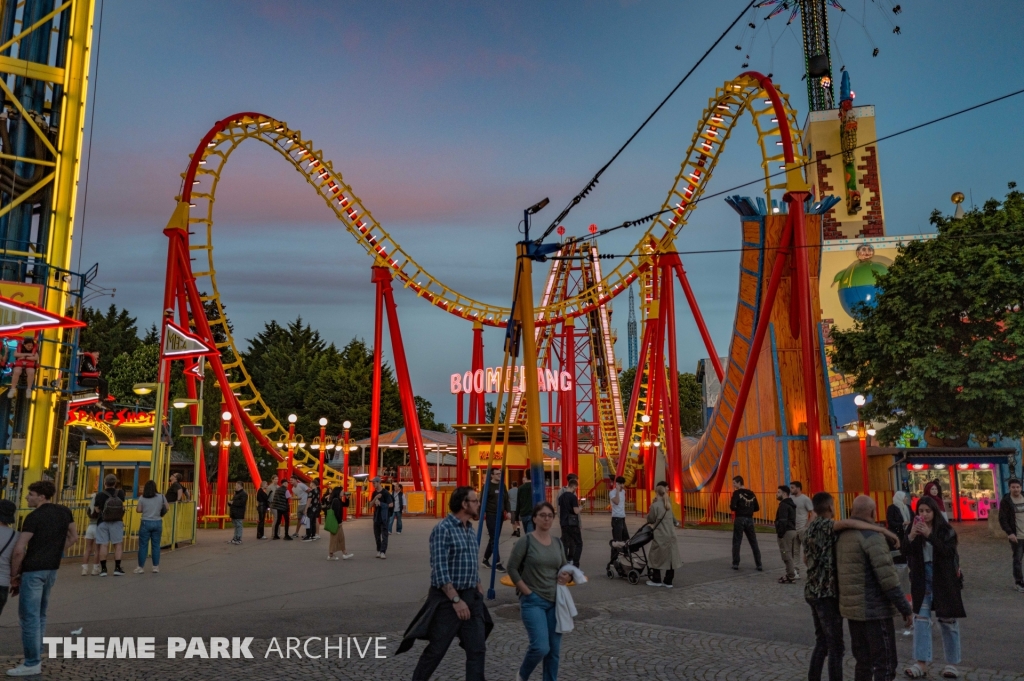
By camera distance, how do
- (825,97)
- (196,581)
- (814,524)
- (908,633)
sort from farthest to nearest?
(825,97) → (196,581) → (908,633) → (814,524)

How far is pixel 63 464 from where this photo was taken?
1609 centimetres

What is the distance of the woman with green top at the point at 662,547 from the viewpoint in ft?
38.5

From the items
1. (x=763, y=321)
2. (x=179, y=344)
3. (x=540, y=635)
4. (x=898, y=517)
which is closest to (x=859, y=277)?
(x=763, y=321)

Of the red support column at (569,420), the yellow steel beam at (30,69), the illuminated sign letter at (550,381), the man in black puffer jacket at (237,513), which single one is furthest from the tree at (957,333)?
the yellow steel beam at (30,69)

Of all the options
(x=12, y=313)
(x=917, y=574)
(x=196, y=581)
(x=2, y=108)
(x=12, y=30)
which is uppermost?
(x=12, y=30)

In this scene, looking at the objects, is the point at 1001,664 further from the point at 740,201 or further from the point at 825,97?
the point at 825,97

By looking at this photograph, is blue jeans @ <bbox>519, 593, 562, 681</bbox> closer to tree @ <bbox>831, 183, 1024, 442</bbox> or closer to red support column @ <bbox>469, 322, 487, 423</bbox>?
tree @ <bbox>831, 183, 1024, 442</bbox>

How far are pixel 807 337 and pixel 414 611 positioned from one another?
497 inches

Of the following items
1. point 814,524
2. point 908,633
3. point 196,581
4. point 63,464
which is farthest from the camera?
point 63,464

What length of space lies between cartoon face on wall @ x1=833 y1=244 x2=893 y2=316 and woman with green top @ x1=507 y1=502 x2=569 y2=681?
46245 millimetres

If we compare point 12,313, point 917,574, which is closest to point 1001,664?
point 917,574

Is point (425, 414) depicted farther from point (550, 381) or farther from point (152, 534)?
point (152, 534)

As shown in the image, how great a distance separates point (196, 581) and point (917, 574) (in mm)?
9941

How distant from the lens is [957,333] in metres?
21.7
